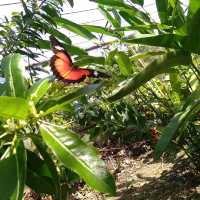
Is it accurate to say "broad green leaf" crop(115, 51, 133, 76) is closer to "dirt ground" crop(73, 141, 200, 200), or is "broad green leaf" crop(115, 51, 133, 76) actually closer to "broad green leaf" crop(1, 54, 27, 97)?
"broad green leaf" crop(1, 54, 27, 97)

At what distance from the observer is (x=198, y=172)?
268 cm

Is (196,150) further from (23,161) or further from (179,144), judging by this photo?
(23,161)

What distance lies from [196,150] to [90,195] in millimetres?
1068

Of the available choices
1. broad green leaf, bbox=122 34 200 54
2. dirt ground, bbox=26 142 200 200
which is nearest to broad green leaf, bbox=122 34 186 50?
broad green leaf, bbox=122 34 200 54

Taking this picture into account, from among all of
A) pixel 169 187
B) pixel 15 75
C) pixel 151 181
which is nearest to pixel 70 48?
pixel 15 75

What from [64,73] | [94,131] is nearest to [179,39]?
[64,73]

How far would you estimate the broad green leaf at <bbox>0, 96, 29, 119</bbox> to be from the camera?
3.18 feet

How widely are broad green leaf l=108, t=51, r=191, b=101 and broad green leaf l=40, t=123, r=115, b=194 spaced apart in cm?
31

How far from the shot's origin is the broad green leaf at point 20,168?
958 millimetres

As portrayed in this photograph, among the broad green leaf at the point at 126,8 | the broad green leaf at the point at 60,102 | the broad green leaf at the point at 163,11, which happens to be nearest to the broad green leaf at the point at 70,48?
the broad green leaf at the point at 126,8

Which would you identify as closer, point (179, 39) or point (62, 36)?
point (179, 39)

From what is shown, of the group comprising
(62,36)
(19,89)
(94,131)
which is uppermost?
(62,36)

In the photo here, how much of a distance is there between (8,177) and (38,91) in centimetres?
28

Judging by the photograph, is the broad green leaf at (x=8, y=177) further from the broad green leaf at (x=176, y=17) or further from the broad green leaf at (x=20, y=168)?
the broad green leaf at (x=176, y=17)
